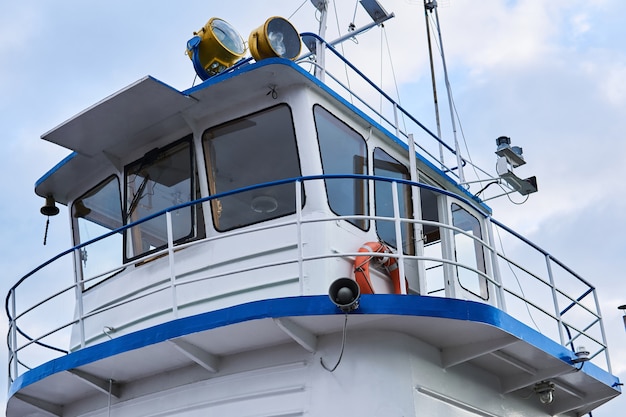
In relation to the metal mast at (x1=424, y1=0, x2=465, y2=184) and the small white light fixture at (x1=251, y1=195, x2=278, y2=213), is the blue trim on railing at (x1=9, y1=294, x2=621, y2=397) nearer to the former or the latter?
the small white light fixture at (x1=251, y1=195, x2=278, y2=213)

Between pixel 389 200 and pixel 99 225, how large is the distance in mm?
3909

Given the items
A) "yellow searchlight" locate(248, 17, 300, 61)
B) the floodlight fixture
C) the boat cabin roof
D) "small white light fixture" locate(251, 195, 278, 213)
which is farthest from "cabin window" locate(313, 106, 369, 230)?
the floodlight fixture

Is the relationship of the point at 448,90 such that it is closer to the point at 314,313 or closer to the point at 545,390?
the point at 545,390

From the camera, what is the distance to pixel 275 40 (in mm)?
10547

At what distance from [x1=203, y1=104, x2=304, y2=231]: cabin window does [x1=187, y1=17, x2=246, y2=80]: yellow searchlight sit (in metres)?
1.23

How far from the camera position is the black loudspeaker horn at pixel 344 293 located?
8.22 m

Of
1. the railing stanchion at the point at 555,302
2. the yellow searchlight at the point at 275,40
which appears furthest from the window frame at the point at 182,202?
the railing stanchion at the point at 555,302

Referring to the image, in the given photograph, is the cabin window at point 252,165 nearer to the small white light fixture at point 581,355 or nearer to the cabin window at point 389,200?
the cabin window at point 389,200

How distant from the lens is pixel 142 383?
10.1 metres

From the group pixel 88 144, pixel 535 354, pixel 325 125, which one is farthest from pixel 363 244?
pixel 88 144

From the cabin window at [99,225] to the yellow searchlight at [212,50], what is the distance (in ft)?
6.02

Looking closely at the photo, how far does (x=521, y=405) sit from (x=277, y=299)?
3.75m

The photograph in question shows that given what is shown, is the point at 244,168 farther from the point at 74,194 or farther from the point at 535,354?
the point at 535,354

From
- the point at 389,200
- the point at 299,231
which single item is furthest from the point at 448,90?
the point at 299,231
